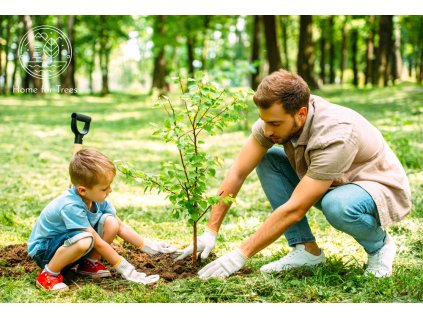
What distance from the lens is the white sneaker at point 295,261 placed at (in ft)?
11.4

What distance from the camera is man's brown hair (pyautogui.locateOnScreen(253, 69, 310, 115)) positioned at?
3025 millimetres

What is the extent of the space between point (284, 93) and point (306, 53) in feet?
47.0

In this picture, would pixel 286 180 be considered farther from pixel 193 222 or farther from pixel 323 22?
pixel 323 22

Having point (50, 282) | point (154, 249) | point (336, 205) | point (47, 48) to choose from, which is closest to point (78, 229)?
point (50, 282)

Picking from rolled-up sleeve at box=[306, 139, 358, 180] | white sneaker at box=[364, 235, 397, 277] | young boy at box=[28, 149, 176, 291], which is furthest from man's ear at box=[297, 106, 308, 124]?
young boy at box=[28, 149, 176, 291]

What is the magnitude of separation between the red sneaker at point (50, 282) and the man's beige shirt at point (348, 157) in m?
1.57

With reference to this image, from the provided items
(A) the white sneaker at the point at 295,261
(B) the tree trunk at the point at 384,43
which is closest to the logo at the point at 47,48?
(A) the white sneaker at the point at 295,261

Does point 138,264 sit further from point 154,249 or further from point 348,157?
point 348,157

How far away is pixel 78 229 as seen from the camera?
3189mm

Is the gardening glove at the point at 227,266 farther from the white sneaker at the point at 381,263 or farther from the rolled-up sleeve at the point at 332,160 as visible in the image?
the white sneaker at the point at 381,263

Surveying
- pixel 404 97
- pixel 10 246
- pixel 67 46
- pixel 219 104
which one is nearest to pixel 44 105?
pixel 404 97
